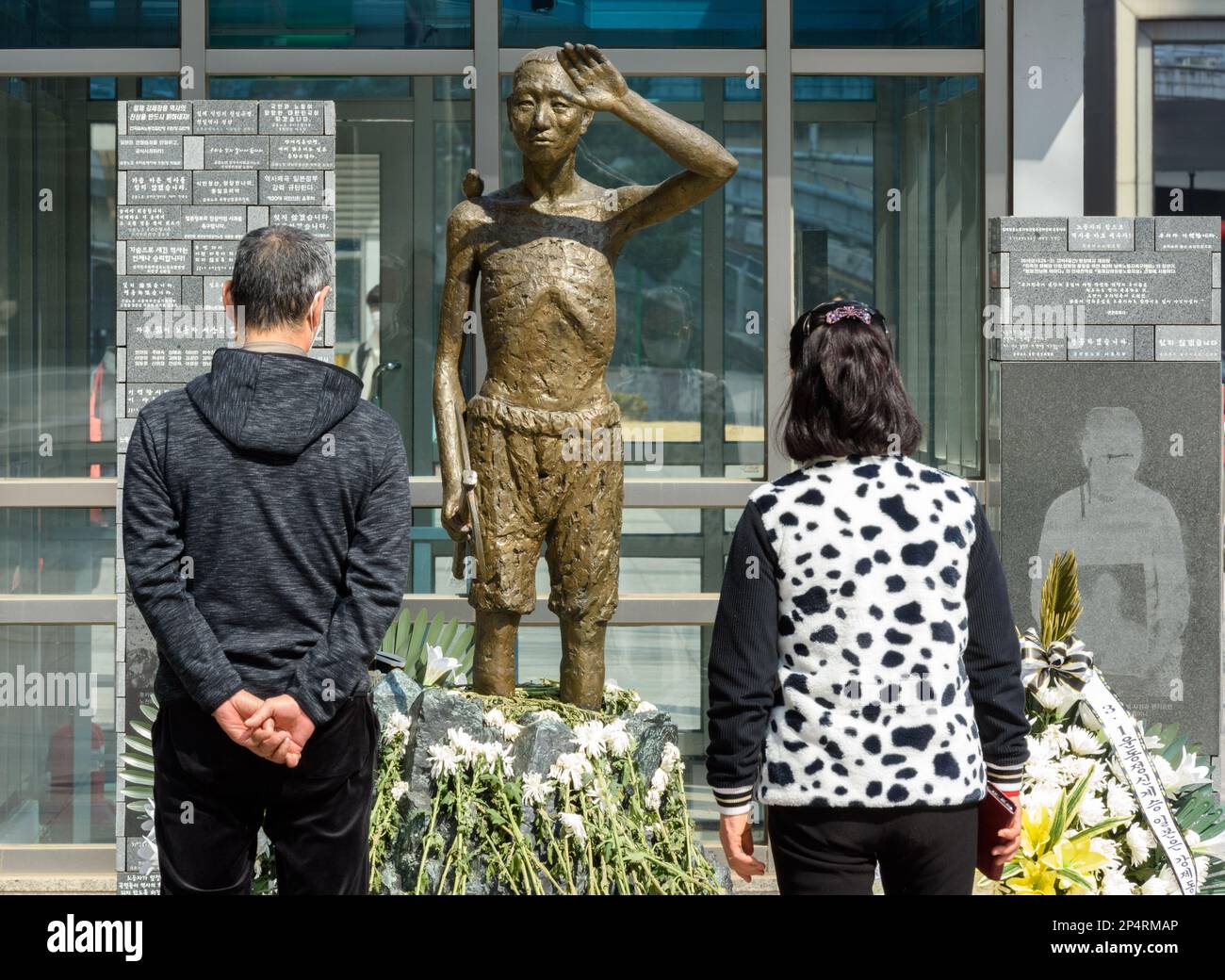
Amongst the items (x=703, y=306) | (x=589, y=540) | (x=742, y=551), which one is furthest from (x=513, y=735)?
(x=703, y=306)

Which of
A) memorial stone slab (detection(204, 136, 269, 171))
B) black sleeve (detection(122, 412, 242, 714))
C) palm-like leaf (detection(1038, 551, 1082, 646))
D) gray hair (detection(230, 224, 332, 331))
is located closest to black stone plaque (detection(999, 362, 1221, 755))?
palm-like leaf (detection(1038, 551, 1082, 646))

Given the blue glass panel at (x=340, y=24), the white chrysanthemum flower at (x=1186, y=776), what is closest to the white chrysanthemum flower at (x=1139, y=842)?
the white chrysanthemum flower at (x=1186, y=776)

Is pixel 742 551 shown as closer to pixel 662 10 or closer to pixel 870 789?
pixel 870 789

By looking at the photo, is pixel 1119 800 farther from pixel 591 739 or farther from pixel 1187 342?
pixel 1187 342

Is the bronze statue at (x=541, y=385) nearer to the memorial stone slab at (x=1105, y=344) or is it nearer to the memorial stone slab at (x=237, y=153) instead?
the memorial stone slab at (x=237, y=153)

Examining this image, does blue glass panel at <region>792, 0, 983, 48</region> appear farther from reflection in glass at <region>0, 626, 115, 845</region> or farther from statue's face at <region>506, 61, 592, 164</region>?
reflection in glass at <region>0, 626, 115, 845</region>

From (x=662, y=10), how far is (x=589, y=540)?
253cm

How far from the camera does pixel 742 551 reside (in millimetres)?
2572

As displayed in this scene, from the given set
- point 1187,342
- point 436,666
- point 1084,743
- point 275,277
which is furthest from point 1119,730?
point 275,277

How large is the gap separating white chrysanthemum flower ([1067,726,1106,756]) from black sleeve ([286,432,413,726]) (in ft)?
7.50

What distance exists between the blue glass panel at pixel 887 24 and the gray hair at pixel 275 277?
3.66 metres

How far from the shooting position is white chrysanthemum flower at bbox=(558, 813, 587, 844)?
4070mm

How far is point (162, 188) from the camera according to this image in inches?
203

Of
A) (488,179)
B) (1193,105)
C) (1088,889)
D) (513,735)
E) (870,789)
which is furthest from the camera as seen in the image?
(1193,105)
